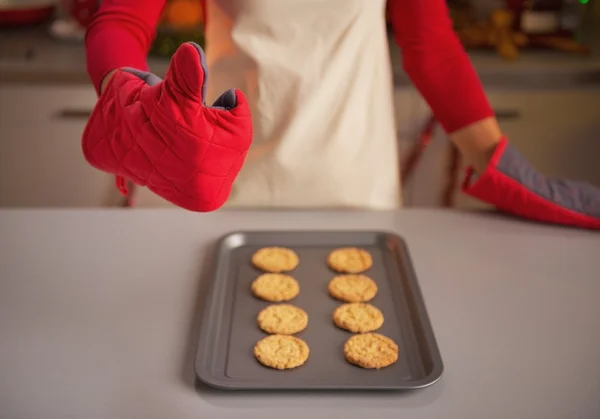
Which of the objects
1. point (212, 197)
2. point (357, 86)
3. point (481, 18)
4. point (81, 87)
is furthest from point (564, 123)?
point (212, 197)

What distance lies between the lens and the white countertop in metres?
0.72

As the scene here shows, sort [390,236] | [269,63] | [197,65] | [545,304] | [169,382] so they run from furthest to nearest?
[269,63]
[390,236]
[545,304]
[169,382]
[197,65]

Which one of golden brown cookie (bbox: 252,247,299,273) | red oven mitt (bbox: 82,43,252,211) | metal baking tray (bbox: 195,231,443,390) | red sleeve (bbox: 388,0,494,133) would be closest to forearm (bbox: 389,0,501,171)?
red sleeve (bbox: 388,0,494,133)

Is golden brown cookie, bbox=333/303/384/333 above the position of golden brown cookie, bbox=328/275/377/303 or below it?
above

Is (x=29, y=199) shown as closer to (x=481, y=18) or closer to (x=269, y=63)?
(x=269, y=63)

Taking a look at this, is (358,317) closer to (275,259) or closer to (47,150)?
(275,259)

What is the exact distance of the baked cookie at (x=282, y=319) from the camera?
2.72ft

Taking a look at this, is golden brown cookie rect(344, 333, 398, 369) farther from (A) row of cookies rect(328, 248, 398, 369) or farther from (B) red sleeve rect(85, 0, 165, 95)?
(B) red sleeve rect(85, 0, 165, 95)

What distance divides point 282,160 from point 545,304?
0.49m

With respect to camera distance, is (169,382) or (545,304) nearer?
(169,382)

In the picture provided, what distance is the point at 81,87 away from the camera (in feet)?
6.28

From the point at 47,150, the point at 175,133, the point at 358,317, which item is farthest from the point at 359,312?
the point at 47,150

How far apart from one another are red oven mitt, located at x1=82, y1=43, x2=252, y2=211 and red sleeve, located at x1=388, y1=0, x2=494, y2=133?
444 mm

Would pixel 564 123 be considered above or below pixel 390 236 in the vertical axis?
below
